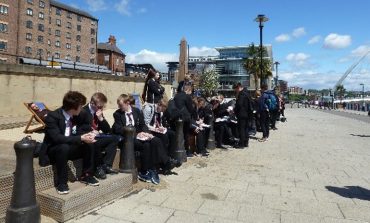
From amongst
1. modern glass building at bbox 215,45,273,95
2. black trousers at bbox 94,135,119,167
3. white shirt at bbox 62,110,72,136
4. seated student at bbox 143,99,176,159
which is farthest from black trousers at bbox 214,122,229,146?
modern glass building at bbox 215,45,273,95

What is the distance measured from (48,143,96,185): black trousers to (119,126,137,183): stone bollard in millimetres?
916

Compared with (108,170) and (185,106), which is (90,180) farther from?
(185,106)

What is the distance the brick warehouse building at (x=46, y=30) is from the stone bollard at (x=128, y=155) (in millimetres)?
51403

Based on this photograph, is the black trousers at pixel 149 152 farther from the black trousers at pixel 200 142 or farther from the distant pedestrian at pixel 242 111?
the distant pedestrian at pixel 242 111

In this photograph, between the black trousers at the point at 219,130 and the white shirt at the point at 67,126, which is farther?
the black trousers at the point at 219,130

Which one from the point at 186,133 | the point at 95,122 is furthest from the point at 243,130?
the point at 95,122

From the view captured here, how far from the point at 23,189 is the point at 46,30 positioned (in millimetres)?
72928

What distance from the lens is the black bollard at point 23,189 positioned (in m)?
3.64

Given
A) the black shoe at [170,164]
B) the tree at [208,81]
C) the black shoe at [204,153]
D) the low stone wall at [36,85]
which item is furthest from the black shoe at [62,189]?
the tree at [208,81]

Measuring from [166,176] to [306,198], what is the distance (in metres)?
2.54

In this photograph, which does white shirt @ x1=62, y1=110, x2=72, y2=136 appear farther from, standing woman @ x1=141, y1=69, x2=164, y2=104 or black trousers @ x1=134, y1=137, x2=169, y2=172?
standing woman @ x1=141, y1=69, x2=164, y2=104

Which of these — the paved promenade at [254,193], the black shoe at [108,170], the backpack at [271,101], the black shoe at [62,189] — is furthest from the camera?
the backpack at [271,101]

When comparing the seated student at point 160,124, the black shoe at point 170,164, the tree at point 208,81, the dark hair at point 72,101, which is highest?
the tree at point 208,81

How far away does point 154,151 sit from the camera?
243 inches
